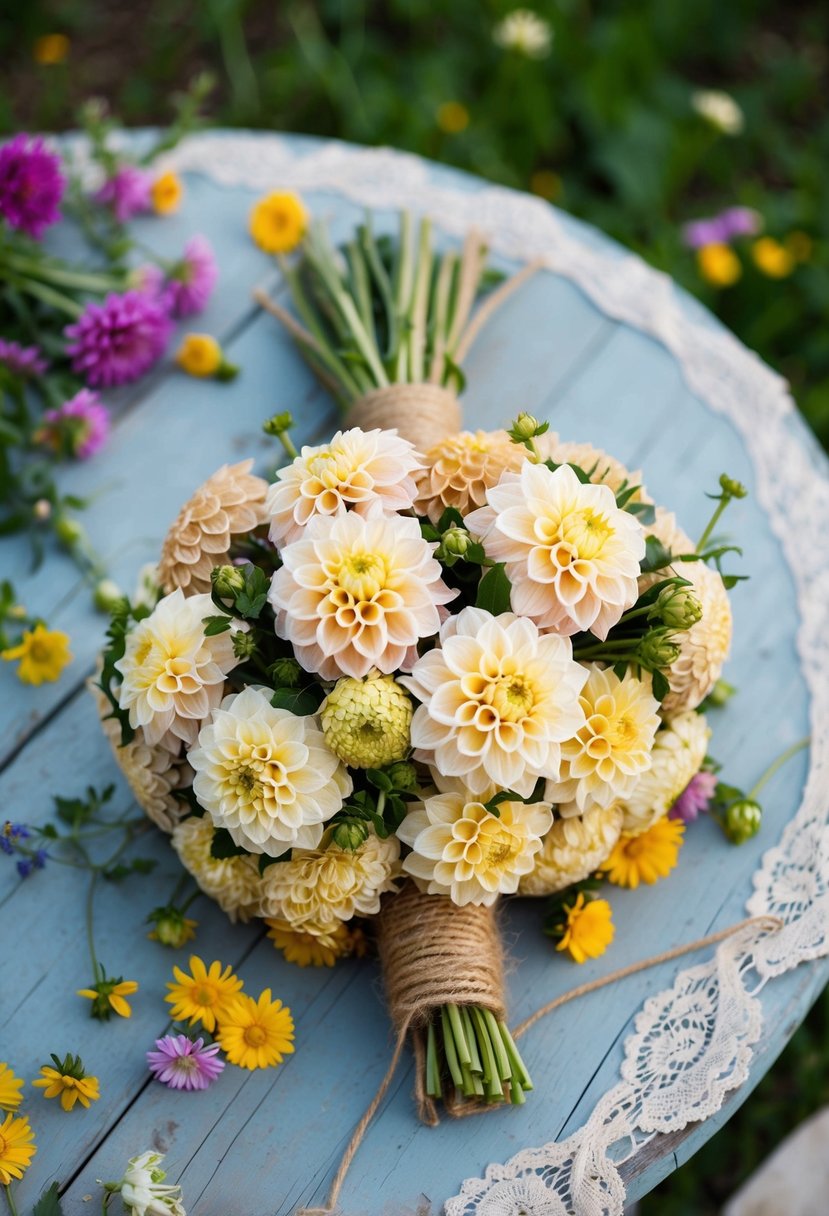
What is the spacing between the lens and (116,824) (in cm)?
133

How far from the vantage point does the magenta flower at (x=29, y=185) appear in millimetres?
1606

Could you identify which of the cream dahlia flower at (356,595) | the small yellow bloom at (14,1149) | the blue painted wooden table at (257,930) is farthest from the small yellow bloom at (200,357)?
the small yellow bloom at (14,1149)

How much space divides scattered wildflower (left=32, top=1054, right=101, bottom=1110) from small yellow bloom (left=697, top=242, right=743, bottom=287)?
6.35 feet

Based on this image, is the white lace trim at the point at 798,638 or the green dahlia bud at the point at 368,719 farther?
the white lace trim at the point at 798,638

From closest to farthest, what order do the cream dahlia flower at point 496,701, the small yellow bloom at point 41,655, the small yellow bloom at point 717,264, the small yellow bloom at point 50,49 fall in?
1. the cream dahlia flower at point 496,701
2. the small yellow bloom at point 41,655
3. the small yellow bloom at point 717,264
4. the small yellow bloom at point 50,49

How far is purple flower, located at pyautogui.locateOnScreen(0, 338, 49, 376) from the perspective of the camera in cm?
162

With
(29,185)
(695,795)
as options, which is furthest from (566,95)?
(695,795)

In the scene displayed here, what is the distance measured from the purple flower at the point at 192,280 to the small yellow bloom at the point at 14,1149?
3.78 feet

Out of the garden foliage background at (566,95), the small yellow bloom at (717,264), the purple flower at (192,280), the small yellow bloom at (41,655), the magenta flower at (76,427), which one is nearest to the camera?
the small yellow bloom at (41,655)

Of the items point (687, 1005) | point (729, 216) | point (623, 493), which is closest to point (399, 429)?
point (623, 493)

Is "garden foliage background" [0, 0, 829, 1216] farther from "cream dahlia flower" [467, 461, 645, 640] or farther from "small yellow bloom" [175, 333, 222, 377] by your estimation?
"cream dahlia flower" [467, 461, 645, 640]

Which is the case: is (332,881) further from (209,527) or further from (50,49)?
(50,49)

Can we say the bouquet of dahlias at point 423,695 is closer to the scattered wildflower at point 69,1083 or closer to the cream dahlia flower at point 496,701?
the cream dahlia flower at point 496,701

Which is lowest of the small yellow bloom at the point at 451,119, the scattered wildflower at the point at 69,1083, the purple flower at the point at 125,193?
the scattered wildflower at the point at 69,1083
